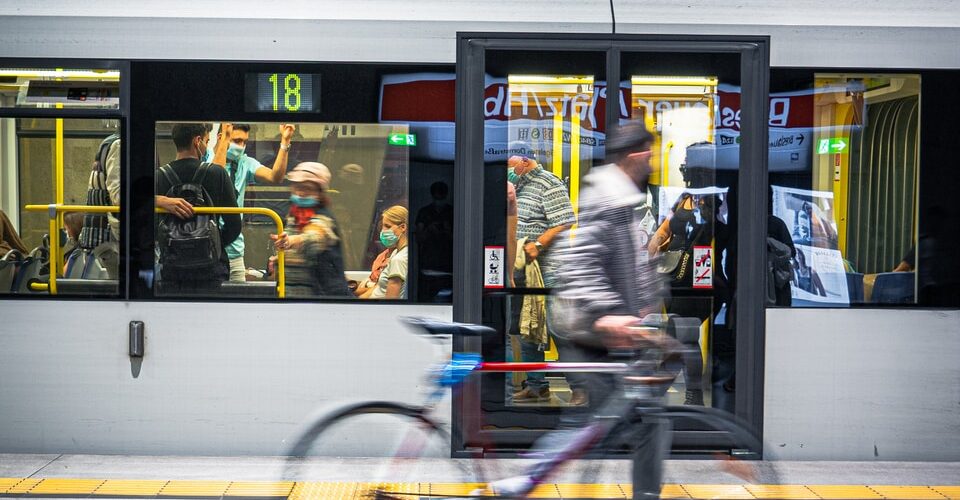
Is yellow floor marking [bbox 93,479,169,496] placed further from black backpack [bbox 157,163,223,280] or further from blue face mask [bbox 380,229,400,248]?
blue face mask [bbox 380,229,400,248]

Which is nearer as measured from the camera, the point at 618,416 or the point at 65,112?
the point at 618,416

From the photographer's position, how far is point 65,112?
6.32 m

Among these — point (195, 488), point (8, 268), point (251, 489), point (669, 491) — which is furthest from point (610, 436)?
point (8, 268)

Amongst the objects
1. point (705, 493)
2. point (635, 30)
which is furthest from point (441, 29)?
point (705, 493)

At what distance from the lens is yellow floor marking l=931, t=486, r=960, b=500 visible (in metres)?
5.63

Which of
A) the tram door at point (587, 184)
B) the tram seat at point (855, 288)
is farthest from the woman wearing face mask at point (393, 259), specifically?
the tram seat at point (855, 288)

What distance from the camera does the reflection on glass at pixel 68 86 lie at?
632 cm

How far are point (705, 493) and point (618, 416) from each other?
73cm

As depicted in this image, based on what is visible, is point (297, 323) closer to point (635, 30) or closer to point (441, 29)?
point (441, 29)

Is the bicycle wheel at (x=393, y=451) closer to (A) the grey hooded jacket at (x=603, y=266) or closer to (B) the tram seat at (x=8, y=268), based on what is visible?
(A) the grey hooded jacket at (x=603, y=266)

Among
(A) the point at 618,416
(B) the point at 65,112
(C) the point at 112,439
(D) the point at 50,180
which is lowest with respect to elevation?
(C) the point at 112,439

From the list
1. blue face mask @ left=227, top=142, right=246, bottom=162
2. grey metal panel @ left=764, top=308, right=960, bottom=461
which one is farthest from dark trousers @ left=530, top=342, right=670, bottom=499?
blue face mask @ left=227, top=142, right=246, bottom=162

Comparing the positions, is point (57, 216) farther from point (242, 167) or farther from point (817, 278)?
point (817, 278)

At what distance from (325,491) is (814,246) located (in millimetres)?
3411
